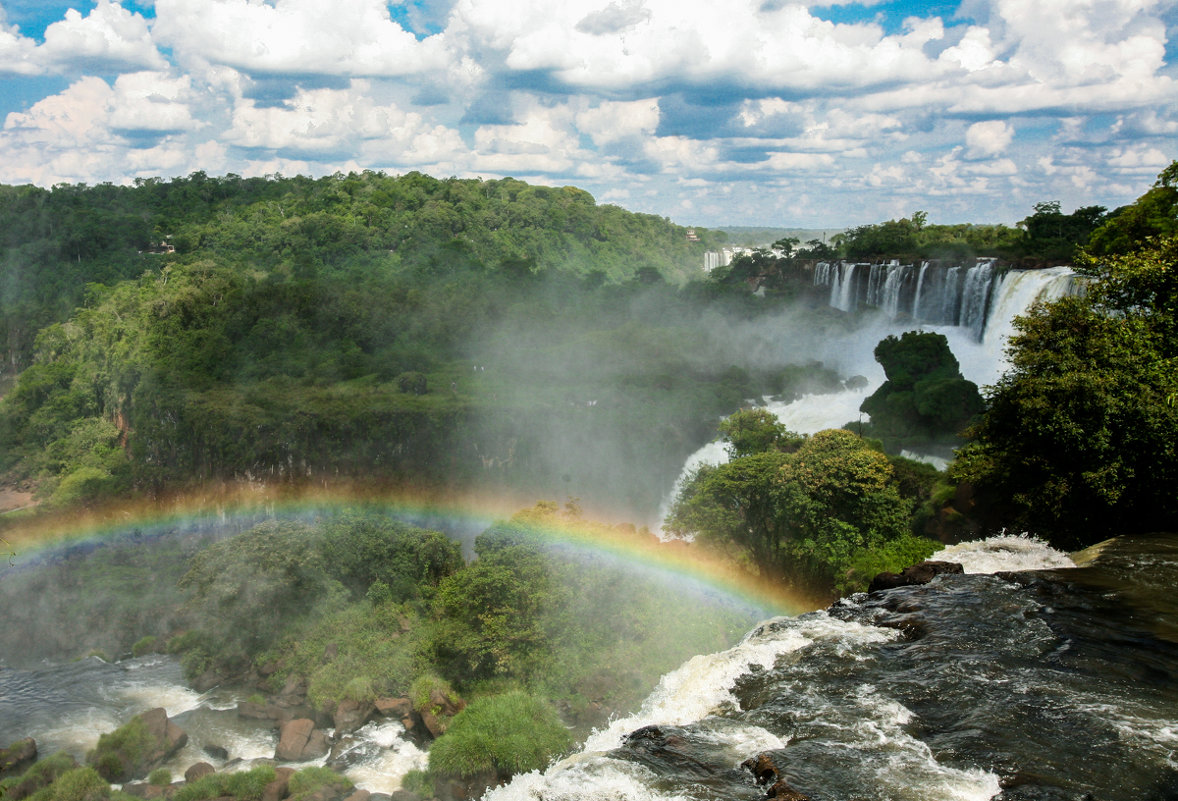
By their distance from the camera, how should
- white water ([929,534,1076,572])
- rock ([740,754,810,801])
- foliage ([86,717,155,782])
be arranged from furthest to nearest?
foliage ([86,717,155,782]) < white water ([929,534,1076,572]) < rock ([740,754,810,801])

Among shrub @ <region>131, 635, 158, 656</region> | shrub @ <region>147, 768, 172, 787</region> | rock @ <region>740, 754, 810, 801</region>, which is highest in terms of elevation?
rock @ <region>740, 754, 810, 801</region>

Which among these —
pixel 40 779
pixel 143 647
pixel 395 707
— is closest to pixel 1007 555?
pixel 395 707

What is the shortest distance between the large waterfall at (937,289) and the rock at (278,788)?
42.5 meters

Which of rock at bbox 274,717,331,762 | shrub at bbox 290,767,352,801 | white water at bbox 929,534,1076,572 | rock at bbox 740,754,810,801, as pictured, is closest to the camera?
rock at bbox 740,754,810,801

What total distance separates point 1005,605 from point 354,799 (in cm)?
2000

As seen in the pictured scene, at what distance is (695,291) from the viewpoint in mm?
95375

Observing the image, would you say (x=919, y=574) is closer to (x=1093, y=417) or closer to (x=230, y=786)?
(x=1093, y=417)

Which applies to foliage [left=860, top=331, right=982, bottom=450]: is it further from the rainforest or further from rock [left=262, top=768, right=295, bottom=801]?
rock [left=262, top=768, right=295, bottom=801]

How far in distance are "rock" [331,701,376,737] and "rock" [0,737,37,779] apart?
36.3 ft

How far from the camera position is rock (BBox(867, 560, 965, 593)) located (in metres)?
21.8

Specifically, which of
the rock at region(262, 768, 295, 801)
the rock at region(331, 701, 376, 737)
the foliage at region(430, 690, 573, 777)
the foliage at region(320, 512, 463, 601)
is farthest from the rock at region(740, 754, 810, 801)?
the foliage at region(320, 512, 463, 601)

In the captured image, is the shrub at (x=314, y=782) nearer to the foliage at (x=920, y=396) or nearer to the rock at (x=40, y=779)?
the rock at (x=40, y=779)

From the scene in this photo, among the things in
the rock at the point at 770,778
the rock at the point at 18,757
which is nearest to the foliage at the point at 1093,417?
the rock at the point at 770,778

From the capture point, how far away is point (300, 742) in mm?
30031
